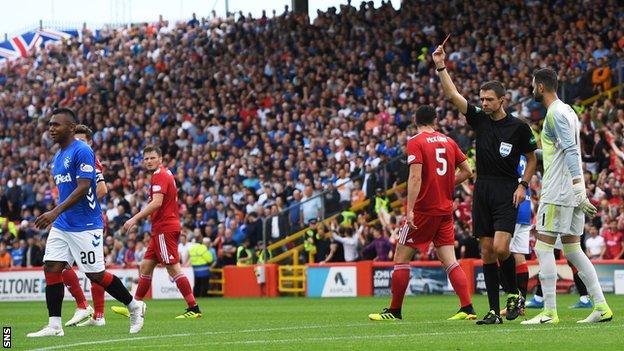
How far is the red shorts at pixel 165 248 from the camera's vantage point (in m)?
16.8

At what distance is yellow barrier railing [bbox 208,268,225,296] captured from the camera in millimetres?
30244

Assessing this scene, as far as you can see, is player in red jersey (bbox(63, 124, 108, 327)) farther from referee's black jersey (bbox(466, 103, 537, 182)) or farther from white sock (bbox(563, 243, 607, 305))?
white sock (bbox(563, 243, 607, 305))

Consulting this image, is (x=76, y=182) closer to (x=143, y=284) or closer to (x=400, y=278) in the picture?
(x=400, y=278)

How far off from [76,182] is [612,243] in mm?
13703

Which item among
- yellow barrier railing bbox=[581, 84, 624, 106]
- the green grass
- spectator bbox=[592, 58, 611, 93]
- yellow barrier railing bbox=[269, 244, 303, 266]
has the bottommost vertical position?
the green grass

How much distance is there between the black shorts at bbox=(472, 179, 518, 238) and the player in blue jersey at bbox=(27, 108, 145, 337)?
11.9 feet

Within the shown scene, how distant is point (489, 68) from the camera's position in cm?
3145

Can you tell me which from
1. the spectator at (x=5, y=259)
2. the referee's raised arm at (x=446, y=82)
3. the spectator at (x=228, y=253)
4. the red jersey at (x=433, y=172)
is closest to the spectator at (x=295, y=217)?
the spectator at (x=228, y=253)

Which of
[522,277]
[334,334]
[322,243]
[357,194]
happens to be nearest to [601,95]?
[357,194]

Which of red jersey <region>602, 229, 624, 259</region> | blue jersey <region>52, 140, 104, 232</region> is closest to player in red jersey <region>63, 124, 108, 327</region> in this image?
blue jersey <region>52, 140, 104, 232</region>

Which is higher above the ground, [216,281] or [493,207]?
[493,207]

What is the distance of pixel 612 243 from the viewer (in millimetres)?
24000

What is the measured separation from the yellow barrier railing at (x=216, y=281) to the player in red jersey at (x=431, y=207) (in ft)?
55.0

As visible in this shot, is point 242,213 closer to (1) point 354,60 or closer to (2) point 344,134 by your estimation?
(2) point 344,134
